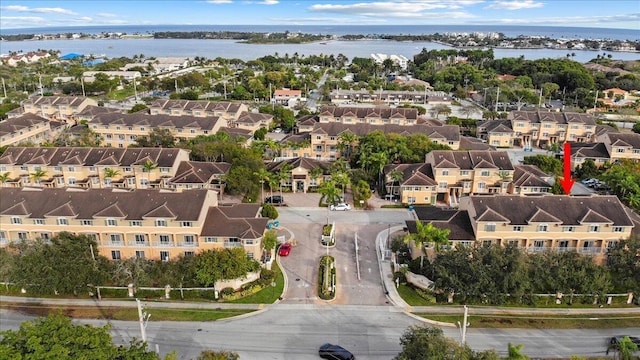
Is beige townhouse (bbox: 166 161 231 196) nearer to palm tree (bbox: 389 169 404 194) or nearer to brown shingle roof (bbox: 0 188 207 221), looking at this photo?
brown shingle roof (bbox: 0 188 207 221)

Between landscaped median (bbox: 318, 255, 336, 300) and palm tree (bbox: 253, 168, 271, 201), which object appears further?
palm tree (bbox: 253, 168, 271, 201)

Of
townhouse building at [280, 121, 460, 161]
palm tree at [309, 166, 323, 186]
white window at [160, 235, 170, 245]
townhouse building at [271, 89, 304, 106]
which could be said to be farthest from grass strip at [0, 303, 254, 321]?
townhouse building at [271, 89, 304, 106]

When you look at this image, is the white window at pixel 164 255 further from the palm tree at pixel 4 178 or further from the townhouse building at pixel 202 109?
the townhouse building at pixel 202 109

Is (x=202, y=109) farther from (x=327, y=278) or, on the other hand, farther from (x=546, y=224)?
(x=546, y=224)

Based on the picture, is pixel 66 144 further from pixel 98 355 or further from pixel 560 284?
pixel 560 284

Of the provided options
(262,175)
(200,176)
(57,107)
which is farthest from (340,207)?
(57,107)
